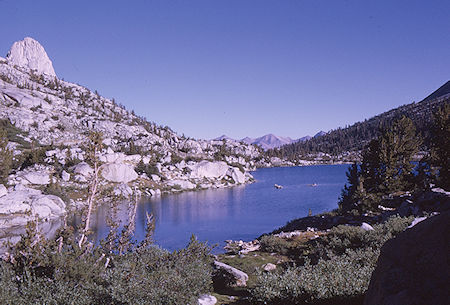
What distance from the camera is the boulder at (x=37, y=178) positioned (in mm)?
61353

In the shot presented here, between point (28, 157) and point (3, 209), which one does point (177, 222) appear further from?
point (28, 157)

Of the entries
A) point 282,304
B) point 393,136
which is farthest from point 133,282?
point 393,136

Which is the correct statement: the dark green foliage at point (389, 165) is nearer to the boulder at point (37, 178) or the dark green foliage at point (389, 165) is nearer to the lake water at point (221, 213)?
the lake water at point (221, 213)

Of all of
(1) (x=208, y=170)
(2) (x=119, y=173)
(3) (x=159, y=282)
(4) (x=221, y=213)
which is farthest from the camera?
(1) (x=208, y=170)

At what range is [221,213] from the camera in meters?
56.7

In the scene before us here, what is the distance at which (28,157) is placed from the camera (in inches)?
2785

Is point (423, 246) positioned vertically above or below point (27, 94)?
below

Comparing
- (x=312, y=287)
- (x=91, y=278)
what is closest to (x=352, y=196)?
(x=312, y=287)

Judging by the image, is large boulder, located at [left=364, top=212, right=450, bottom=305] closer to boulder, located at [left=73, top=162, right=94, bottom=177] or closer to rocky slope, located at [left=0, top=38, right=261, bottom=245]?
rocky slope, located at [left=0, top=38, right=261, bottom=245]

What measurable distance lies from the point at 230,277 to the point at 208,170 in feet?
285

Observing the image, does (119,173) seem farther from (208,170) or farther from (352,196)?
(352,196)

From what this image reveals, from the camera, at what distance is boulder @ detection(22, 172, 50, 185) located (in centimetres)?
6135

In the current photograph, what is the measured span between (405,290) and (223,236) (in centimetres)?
3692

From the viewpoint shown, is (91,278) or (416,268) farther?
(91,278)
